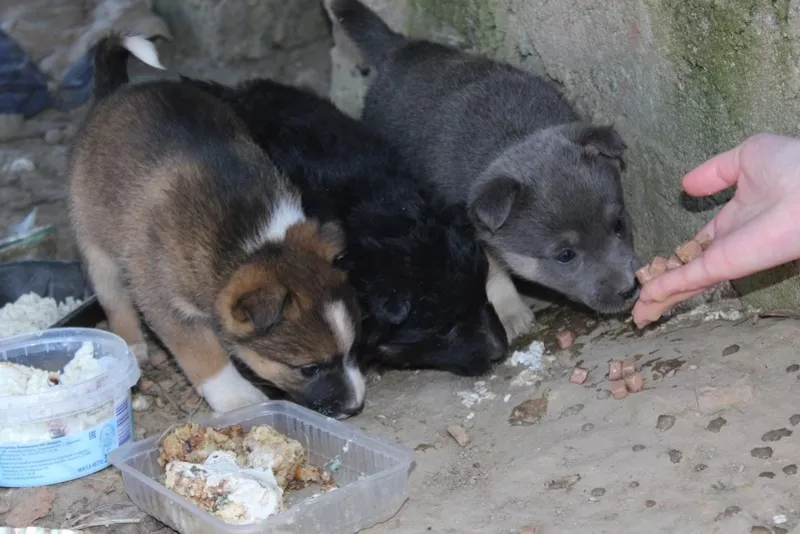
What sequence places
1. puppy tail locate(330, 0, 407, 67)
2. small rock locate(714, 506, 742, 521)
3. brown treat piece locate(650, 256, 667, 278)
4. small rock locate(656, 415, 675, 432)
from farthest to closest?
1. puppy tail locate(330, 0, 407, 67)
2. brown treat piece locate(650, 256, 667, 278)
3. small rock locate(656, 415, 675, 432)
4. small rock locate(714, 506, 742, 521)

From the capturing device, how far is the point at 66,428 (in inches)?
171

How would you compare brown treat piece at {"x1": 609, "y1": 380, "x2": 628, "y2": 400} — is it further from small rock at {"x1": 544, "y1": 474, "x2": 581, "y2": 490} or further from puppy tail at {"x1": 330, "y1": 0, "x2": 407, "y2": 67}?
puppy tail at {"x1": 330, "y1": 0, "x2": 407, "y2": 67}

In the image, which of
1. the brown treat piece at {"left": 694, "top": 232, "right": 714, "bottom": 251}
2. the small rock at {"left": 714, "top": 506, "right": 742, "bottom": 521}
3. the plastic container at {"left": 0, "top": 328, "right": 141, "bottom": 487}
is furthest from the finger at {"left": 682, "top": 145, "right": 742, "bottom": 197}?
the plastic container at {"left": 0, "top": 328, "right": 141, "bottom": 487}

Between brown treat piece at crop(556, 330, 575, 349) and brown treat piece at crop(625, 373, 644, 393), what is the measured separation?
2.80 ft

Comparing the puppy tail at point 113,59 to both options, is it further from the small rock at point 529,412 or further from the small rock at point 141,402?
the small rock at point 529,412

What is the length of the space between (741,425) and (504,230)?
1930mm

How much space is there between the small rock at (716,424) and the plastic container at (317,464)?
114 cm

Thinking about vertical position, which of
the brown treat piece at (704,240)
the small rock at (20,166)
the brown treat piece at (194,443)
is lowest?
the small rock at (20,166)

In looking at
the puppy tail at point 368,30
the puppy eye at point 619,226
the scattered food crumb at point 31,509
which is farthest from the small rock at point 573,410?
the puppy tail at point 368,30

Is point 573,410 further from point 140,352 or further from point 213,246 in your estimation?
point 140,352

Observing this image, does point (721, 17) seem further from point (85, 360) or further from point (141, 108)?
point (85, 360)

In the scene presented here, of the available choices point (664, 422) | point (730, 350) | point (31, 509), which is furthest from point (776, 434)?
point (31, 509)

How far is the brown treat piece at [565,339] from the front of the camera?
17.0 feet

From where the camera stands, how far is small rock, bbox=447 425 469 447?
14.5 feet
